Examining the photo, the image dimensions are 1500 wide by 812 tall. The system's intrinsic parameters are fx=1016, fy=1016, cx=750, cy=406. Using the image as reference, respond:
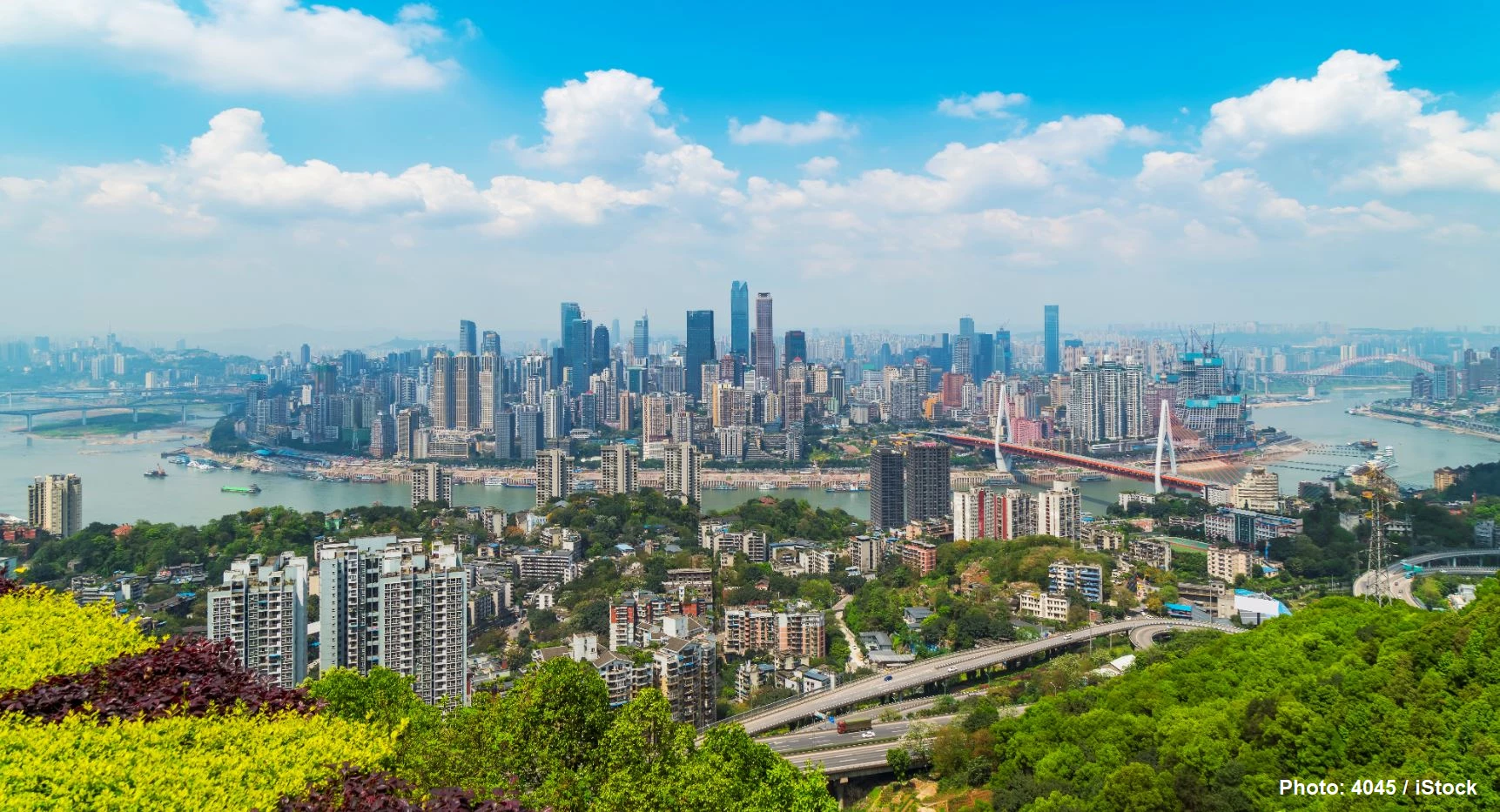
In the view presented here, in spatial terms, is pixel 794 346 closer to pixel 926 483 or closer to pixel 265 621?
pixel 926 483

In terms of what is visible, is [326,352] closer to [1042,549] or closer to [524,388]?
[524,388]

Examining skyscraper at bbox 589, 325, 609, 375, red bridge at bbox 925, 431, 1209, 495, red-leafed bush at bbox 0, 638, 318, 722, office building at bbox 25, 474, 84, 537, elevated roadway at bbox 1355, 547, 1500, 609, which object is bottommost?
elevated roadway at bbox 1355, 547, 1500, 609

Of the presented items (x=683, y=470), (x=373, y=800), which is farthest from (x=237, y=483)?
(x=373, y=800)

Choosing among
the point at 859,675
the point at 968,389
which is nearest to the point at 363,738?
the point at 859,675

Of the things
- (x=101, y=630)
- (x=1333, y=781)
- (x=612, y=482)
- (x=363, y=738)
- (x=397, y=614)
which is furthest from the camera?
(x=612, y=482)

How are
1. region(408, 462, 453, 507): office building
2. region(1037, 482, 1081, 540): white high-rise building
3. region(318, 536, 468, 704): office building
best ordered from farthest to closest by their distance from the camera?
1. region(408, 462, 453, 507): office building
2. region(1037, 482, 1081, 540): white high-rise building
3. region(318, 536, 468, 704): office building

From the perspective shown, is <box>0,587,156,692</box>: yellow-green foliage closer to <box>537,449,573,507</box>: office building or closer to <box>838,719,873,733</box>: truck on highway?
<box>838,719,873,733</box>: truck on highway

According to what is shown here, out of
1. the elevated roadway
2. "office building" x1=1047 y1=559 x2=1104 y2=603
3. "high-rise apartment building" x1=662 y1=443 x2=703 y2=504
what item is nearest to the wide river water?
"high-rise apartment building" x1=662 y1=443 x2=703 y2=504
